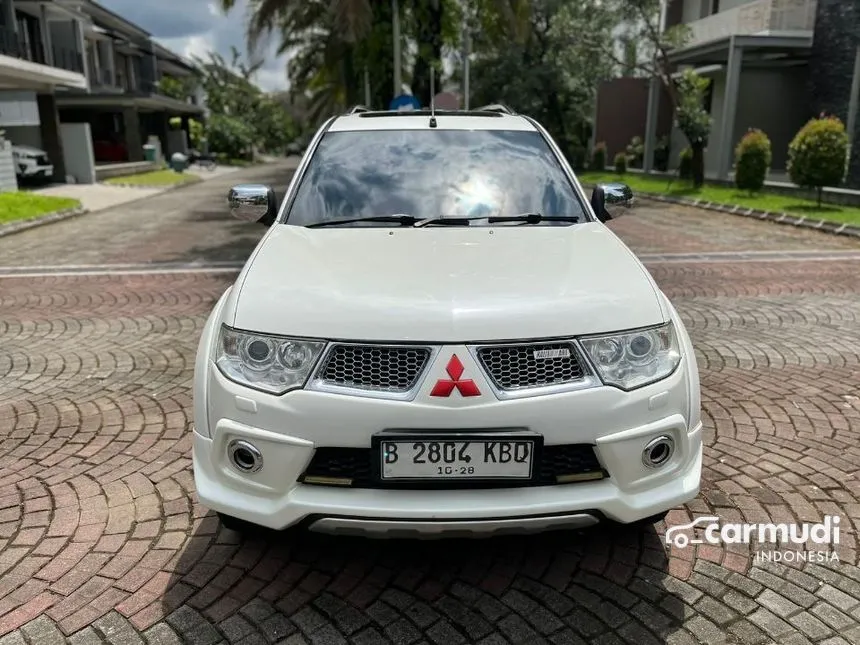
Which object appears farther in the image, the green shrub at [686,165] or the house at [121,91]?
the house at [121,91]

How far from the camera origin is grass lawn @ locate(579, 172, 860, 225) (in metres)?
13.8

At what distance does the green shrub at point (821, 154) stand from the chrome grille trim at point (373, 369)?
14791 mm

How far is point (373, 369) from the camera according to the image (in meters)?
2.39

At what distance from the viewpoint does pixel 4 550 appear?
117 inches

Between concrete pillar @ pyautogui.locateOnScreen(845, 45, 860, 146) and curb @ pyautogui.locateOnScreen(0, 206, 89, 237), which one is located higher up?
concrete pillar @ pyautogui.locateOnScreen(845, 45, 860, 146)

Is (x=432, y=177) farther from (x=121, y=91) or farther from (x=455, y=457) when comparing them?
(x=121, y=91)

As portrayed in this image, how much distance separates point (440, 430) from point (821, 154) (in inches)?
585

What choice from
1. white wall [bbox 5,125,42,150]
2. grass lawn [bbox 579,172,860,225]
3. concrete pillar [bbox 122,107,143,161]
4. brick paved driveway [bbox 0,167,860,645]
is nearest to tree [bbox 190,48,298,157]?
concrete pillar [bbox 122,107,143,161]

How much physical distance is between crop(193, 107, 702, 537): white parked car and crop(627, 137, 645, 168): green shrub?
97.7 feet

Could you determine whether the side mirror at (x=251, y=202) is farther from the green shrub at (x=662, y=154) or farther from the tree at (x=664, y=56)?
the green shrub at (x=662, y=154)

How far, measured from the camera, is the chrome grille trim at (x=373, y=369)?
2.37 meters

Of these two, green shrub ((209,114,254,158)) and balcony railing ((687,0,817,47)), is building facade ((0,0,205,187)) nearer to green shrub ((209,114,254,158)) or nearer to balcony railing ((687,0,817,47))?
green shrub ((209,114,254,158))

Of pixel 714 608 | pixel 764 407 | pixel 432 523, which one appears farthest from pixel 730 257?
pixel 432 523

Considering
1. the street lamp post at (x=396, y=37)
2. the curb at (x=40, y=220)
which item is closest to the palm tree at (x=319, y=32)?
the street lamp post at (x=396, y=37)
